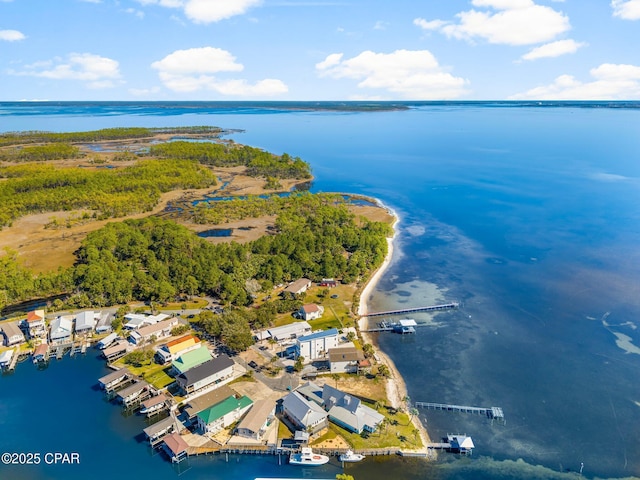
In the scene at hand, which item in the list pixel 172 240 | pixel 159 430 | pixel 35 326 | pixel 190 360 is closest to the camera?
pixel 159 430

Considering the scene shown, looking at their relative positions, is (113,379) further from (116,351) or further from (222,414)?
(222,414)

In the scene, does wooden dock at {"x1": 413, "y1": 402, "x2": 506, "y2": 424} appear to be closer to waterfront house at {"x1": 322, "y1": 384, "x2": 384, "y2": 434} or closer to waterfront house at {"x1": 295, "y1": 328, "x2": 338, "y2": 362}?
waterfront house at {"x1": 322, "y1": 384, "x2": 384, "y2": 434}

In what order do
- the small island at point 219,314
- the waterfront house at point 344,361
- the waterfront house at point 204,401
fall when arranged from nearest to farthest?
1. the small island at point 219,314
2. the waterfront house at point 204,401
3. the waterfront house at point 344,361

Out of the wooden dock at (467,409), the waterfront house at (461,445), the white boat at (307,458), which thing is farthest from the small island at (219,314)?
the waterfront house at (461,445)

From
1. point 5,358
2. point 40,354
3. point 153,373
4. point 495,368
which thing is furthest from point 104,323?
point 495,368

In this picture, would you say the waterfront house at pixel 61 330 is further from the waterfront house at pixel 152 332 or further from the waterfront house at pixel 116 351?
the waterfront house at pixel 152 332

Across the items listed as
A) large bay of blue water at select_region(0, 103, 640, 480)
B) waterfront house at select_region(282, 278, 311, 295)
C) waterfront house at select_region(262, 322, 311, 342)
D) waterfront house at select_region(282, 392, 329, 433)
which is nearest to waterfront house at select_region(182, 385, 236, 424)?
large bay of blue water at select_region(0, 103, 640, 480)
